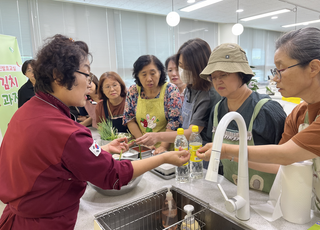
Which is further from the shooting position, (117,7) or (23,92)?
(117,7)

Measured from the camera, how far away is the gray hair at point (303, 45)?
0.80 metres

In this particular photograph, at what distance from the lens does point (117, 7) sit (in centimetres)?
523

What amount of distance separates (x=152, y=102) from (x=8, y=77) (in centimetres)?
247

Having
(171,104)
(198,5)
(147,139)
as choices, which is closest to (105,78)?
(171,104)

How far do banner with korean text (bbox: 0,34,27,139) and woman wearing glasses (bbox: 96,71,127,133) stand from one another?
5.08 feet

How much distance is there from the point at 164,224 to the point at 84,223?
0.40 m

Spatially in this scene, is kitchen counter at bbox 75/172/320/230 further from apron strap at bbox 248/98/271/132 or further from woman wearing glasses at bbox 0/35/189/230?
apron strap at bbox 248/98/271/132

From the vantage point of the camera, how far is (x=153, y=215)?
3.68 ft

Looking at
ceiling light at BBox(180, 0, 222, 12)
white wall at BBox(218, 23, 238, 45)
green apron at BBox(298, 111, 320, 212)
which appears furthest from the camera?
white wall at BBox(218, 23, 238, 45)

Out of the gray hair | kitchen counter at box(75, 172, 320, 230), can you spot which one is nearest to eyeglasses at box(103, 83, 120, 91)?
kitchen counter at box(75, 172, 320, 230)

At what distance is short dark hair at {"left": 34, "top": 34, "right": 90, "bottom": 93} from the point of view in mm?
802

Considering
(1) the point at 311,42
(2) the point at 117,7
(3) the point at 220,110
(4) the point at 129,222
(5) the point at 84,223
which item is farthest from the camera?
(2) the point at 117,7

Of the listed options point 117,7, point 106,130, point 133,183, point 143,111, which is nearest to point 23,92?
point 106,130

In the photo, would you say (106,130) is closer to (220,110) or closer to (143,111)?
(143,111)
